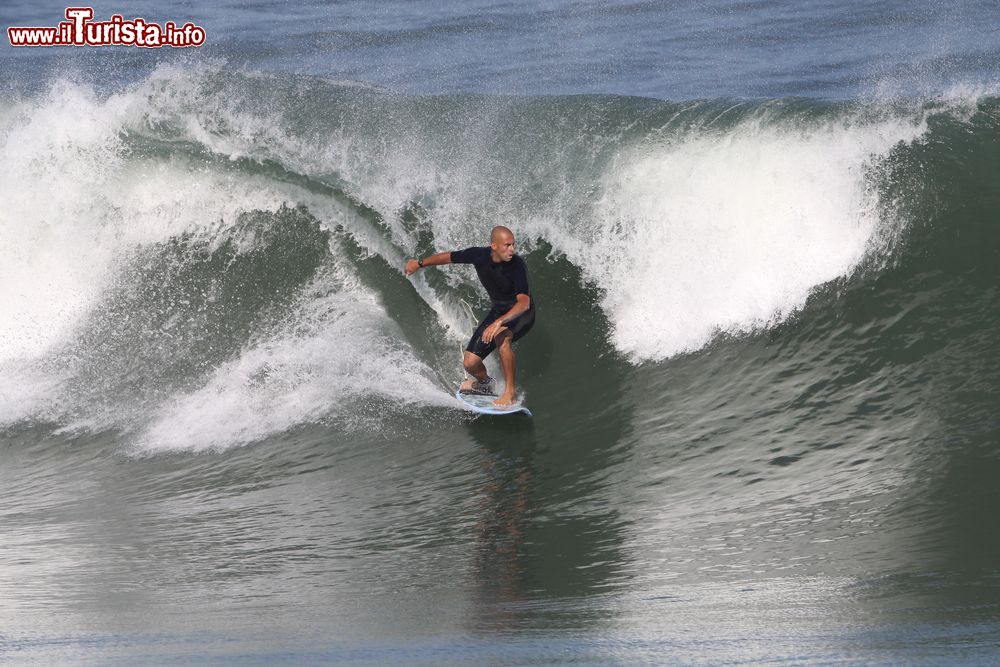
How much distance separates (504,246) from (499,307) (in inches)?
21.6

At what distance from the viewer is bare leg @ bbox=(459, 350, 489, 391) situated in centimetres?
886

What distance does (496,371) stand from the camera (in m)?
9.38

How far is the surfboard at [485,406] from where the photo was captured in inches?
339

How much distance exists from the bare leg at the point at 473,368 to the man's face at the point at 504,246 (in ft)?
2.65

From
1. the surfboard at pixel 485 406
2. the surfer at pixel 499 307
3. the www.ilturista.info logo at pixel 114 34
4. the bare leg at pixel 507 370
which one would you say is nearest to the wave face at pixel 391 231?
the surfboard at pixel 485 406

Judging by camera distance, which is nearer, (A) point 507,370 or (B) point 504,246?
(B) point 504,246

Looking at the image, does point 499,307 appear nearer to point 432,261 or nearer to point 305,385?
point 432,261

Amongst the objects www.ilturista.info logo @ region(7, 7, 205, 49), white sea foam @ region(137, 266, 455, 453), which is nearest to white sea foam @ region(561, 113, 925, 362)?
white sea foam @ region(137, 266, 455, 453)

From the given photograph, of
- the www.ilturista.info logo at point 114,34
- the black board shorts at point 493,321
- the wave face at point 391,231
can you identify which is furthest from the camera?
the www.ilturista.info logo at point 114,34

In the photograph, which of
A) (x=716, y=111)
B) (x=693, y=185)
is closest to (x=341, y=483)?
(x=693, y=185)

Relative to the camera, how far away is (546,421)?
8680 mm

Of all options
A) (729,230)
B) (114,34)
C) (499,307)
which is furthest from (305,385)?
(114,34)

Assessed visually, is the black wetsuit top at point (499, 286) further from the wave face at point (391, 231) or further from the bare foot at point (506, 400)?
the wave face at point (391, 231)

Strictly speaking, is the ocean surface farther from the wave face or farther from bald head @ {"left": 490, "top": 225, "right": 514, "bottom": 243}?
bald head @ {"left": 490, "top": 225, "right": 514, "bottom": 243}
